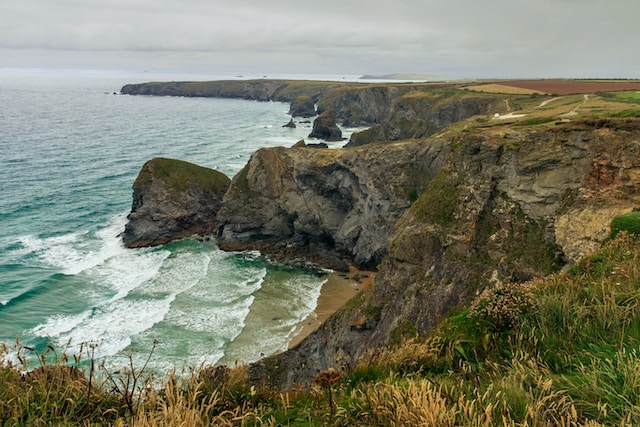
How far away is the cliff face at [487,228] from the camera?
69.9ft

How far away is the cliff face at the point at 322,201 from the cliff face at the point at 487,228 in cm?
1413

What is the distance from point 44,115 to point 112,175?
106m

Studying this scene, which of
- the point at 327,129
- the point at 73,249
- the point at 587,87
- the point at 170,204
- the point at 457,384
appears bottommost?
the point at 73,249

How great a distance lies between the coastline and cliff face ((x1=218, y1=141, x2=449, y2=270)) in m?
1.85

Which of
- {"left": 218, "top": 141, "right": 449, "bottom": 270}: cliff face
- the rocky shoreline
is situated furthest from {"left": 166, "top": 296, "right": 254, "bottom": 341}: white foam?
{"left": 218, "top": 141, "right": 449, "bottom": 270}: cliff face

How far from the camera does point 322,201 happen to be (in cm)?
4753

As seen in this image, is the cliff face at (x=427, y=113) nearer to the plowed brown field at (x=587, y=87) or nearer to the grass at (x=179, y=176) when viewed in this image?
the plowed brown field at (x=587, y=87)

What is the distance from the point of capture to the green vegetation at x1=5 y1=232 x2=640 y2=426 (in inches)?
221

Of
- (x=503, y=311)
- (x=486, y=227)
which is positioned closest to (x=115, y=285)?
(x=486, y=227)

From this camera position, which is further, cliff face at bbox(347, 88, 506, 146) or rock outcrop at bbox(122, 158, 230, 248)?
cliff face at bbox(347, 88, 506, 146)

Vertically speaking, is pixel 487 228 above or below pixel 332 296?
above

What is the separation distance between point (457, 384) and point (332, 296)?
101 feet

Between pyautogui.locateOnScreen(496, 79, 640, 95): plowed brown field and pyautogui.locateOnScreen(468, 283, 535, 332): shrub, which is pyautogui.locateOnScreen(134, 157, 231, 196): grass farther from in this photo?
pyautogui.locateOnScreen(496, 79, 640, 95): plowed brown field

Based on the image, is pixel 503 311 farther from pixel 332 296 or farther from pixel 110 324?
pixel 110 324
